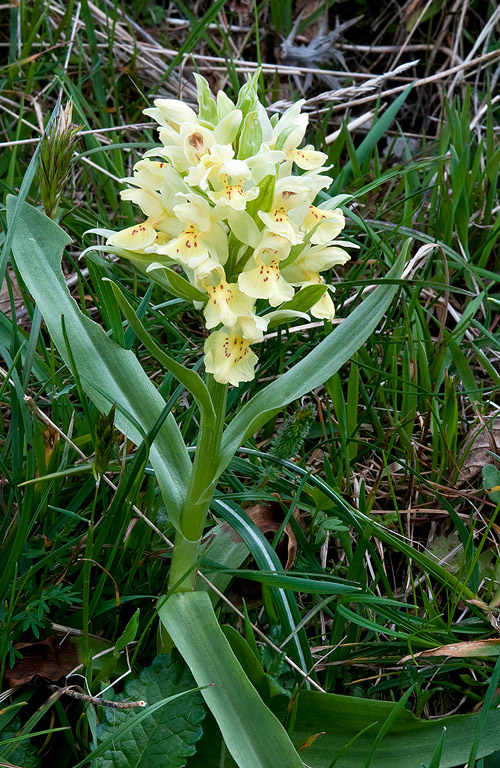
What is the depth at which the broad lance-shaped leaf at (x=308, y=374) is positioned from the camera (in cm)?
132

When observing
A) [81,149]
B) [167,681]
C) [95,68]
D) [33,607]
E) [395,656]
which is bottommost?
[395,656]

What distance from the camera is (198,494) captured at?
4.34 ft

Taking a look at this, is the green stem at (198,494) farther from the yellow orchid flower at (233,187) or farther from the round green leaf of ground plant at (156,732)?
the yellow orchid flower at (233,187)

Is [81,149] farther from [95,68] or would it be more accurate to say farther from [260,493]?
[260,493]

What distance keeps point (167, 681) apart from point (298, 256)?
0.76 meters

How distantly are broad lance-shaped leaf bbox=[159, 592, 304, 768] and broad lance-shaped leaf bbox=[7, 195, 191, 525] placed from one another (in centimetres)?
19

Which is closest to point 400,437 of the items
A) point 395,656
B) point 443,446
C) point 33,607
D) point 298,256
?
point 443,446

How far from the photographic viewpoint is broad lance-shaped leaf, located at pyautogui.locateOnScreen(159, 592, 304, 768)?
44.4 inches

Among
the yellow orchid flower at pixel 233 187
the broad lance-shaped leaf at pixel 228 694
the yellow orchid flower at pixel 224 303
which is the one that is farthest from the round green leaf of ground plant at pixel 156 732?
the yellow orchid flower at pixel 233 187

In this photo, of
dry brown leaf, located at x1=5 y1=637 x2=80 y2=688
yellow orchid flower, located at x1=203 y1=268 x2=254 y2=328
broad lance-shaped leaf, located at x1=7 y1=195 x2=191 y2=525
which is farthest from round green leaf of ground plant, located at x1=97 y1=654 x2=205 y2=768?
yellow orchid flower, located at x1=203 y1=268 x2=254 y2=328

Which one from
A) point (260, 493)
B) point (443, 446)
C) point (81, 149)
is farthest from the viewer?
point (81, 149)

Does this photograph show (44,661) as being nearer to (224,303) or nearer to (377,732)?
(377,732)

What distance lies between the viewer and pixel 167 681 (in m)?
A: 1.23

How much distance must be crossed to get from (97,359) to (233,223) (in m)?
0.40
